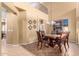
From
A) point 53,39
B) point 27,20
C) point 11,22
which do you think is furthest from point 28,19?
point 53,39

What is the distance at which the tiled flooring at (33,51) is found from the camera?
270 centimetres

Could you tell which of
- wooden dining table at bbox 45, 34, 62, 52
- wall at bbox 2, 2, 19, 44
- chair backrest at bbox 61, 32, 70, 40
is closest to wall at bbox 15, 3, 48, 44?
A: wall at bbox 2, 2, 19, 44

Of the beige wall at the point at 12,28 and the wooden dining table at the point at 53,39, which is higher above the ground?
the beige wall at the point at 12,28

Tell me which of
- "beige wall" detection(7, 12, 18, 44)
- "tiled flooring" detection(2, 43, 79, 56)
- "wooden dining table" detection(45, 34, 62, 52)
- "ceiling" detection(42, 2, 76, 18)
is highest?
"ceiling" detection(42, 2, 76, 18)

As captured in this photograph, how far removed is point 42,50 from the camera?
9.00 ft

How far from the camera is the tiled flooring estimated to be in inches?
106

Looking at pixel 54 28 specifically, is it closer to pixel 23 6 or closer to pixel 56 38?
pixel 56 38

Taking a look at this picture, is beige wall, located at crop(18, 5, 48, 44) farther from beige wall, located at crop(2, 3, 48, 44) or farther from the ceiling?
the ceiling

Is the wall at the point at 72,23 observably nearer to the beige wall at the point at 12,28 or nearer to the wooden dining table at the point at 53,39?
the wooden dining table at the point at 53,39

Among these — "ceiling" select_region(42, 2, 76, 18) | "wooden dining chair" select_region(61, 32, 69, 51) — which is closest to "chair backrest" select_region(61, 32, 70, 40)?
"wooden dining chair" select_region(61, 32, 69, 51)

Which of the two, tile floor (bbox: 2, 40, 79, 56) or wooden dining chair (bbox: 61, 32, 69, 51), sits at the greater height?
wooden dining chair (bbox: 61, 32, 69, 51)

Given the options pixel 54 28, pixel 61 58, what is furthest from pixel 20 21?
pixel 61 58

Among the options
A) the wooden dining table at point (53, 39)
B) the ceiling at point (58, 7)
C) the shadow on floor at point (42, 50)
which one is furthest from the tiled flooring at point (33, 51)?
the ceiling at point (58, 7)

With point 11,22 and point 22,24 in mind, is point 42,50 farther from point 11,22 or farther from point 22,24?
point 11,22
